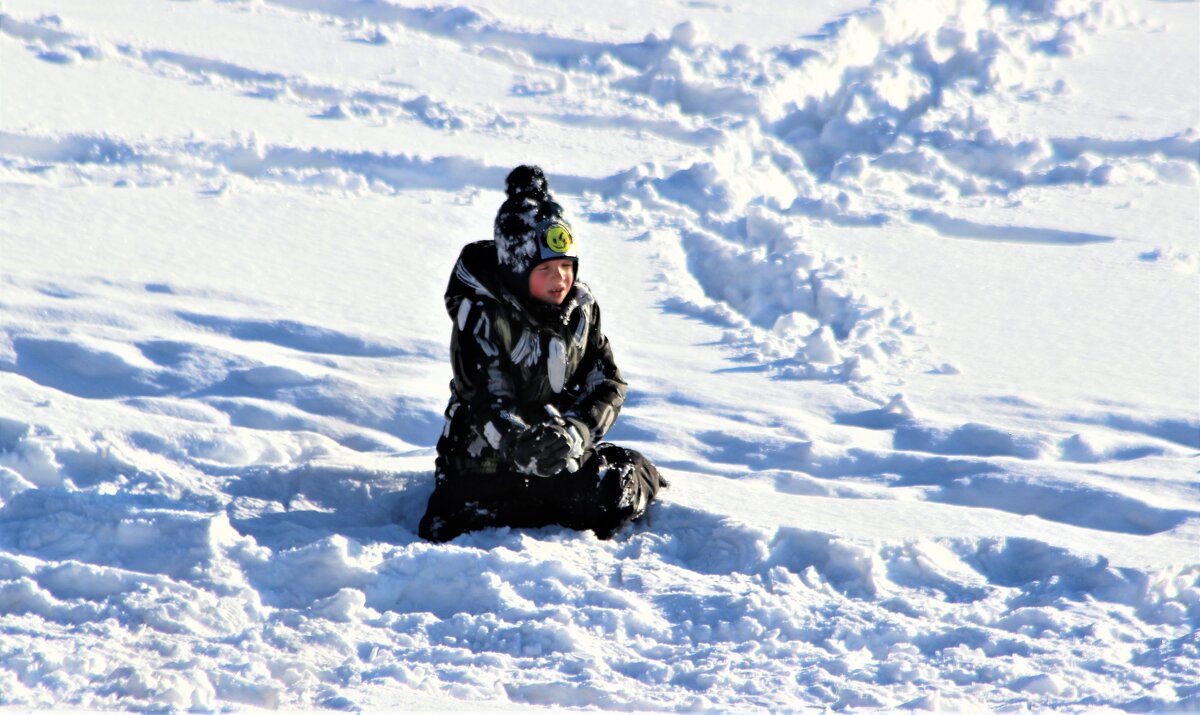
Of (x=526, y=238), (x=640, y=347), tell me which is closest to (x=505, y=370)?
(x=526, y=238)

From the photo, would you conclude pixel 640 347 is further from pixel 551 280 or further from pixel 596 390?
pixel 551 280

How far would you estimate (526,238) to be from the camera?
3.66 m

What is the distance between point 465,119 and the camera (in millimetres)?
8883

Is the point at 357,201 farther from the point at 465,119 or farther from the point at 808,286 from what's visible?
the point at 808,286

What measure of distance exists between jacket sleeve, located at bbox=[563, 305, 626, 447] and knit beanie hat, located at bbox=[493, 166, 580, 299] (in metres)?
0.28

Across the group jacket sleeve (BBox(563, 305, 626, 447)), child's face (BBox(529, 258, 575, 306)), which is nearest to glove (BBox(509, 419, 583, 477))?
jacket sleeve (BBox(563, 305, 626, 447))

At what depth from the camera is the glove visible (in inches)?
141

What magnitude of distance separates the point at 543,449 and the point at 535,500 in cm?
31

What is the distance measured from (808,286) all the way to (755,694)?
13.1 feet

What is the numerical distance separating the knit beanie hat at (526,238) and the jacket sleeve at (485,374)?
13 centimetres

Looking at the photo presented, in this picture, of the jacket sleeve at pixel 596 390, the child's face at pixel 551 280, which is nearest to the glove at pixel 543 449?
the jacket sleeve at pixel 596 390

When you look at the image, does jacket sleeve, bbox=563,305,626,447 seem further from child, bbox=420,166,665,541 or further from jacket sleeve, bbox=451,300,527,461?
jacket sleeve, bbox=451,300,527,461

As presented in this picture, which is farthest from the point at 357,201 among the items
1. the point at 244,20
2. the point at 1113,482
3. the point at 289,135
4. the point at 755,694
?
the point at 755,694

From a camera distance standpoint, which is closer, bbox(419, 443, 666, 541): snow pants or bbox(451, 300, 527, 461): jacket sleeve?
bbox(451, 300, 527, 461): jacket sleeve
